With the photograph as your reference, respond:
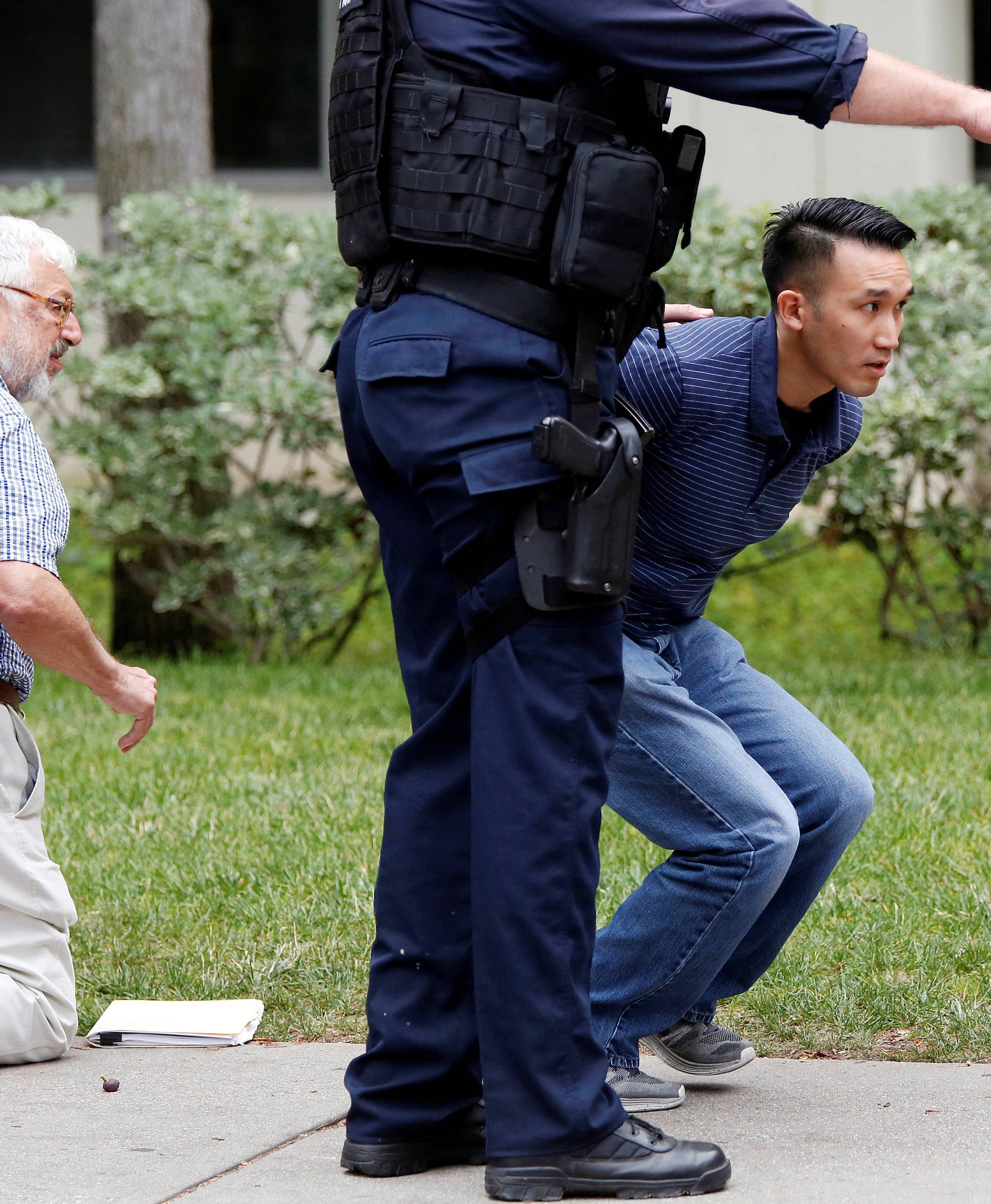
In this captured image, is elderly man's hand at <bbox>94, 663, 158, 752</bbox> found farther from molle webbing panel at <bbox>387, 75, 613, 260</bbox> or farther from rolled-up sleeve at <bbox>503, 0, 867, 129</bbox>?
rolled-up sleeve at <bbox>503, 0, 867, 129</bbox>

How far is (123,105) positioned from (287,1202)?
7.14 m

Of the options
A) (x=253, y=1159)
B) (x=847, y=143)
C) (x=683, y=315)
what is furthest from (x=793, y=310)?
(x=847, y=143)

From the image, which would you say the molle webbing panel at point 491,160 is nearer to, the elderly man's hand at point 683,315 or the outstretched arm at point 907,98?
the outstretched arm at point 907,98

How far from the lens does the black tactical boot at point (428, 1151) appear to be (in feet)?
8.66

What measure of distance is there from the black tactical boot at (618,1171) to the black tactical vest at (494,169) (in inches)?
48.2

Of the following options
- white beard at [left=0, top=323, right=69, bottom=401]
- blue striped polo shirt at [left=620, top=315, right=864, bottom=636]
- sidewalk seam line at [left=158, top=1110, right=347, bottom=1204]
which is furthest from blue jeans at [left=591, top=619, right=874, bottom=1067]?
white beard at [left=0, top=323, right=69, bottom=401]

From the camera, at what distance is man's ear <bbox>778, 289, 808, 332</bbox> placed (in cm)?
308

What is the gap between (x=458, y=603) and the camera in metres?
2.54

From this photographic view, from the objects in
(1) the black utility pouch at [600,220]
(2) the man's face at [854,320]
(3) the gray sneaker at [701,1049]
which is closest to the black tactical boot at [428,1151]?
(3) the gray sneaker at [701,1049]

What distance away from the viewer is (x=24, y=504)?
10.4ft

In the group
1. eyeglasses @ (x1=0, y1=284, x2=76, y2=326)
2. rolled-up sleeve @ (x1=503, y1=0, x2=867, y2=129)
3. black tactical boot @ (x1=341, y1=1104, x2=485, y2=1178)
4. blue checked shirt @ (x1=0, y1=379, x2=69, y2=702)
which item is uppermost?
rolled-up sleeve @ (x1=503, y1=0, x2=867, y2=129)

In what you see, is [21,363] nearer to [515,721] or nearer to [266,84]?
[515,721]

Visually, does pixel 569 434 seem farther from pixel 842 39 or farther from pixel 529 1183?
pixel 529 1183

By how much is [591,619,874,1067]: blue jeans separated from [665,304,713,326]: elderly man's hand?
59 centimetres
